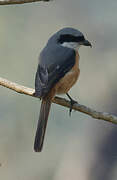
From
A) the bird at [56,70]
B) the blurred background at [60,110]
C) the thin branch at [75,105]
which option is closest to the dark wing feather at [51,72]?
the bird at [56,70]

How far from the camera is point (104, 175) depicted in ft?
35.8

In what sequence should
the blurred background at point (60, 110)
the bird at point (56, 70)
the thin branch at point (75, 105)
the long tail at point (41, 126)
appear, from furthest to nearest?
the blurred background at point (60, 110), the bird at point (56, 70), the long tail at point (41, 126), the thin branch at point (75, 105)

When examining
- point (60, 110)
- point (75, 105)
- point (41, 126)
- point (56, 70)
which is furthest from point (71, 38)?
point (60, 110)

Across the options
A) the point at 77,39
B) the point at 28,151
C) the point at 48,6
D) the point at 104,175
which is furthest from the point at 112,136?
the point at 77,39

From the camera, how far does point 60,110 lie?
11.0m

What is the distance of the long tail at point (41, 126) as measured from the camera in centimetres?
540

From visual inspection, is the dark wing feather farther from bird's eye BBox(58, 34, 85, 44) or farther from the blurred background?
the blurred background

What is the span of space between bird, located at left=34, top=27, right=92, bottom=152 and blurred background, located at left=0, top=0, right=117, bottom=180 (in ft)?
13.7

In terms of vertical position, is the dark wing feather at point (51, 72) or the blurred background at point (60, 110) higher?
the dark wing feather at point (51, 72)

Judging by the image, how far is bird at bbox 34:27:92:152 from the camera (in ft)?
18.4

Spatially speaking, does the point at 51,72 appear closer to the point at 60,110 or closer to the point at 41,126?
the point at 41,126

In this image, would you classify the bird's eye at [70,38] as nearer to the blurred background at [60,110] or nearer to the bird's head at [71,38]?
the bird's head at [71,38]

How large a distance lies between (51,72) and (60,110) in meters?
5.26

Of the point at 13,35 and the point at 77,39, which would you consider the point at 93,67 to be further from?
the point at 77,39
